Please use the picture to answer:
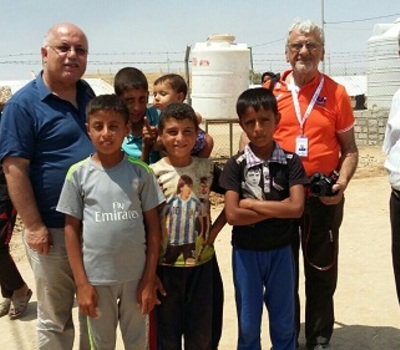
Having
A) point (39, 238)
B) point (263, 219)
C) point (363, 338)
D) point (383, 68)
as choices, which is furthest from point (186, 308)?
point (383, 68)

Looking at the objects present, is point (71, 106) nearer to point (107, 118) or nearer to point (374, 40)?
point (107, 118)

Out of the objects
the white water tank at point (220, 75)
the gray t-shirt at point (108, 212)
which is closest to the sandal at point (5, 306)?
the gray t-shirt at point (108, 212)

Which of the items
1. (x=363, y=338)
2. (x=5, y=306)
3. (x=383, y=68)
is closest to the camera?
(x=363, y=338)

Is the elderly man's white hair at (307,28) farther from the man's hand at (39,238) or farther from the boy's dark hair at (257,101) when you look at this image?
the man's hand at (39,238)

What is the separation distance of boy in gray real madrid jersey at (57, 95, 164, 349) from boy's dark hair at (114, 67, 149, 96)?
11.9 inches

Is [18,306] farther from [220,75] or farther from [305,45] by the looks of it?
[220,75]

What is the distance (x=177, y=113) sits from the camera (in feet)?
9.14

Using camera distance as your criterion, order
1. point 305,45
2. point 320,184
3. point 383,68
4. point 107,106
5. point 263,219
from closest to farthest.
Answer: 1. point 107,106
2. point 263,219
3. point 320,184
4. point 305,45
5. point 383,68

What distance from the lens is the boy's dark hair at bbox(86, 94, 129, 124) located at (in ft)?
8.65

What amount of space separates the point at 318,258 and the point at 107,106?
1.66 metres

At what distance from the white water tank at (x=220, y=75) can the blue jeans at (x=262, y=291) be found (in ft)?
27.5

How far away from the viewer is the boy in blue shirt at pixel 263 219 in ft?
9.37

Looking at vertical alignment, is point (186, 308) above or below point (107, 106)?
below

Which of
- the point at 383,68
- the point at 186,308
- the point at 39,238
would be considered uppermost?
the point at 383,68
